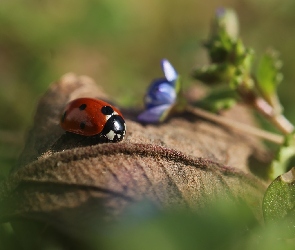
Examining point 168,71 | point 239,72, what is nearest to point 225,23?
point 239,72

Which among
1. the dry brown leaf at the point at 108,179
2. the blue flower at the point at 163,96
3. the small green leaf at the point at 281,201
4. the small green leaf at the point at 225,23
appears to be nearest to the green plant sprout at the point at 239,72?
the small green leaf at the point at 225,23

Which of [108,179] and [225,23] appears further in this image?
[225,23]

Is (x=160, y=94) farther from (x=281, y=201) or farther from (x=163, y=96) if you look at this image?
(x=281, y=201)

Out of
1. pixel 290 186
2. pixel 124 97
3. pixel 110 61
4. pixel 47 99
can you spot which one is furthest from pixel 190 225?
pixel 110 61

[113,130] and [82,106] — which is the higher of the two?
[82,106]

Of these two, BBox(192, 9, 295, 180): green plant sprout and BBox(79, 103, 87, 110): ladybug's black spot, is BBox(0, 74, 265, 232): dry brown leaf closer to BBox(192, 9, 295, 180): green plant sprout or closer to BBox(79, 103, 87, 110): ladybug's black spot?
BBox(79, 103, 87, 110): ladybug's black spot

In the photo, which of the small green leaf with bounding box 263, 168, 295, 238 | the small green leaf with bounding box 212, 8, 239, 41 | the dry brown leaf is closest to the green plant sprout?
the small green leaf with bounding box 212, 8, 239, 41

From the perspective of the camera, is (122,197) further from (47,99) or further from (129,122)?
(47,99)
